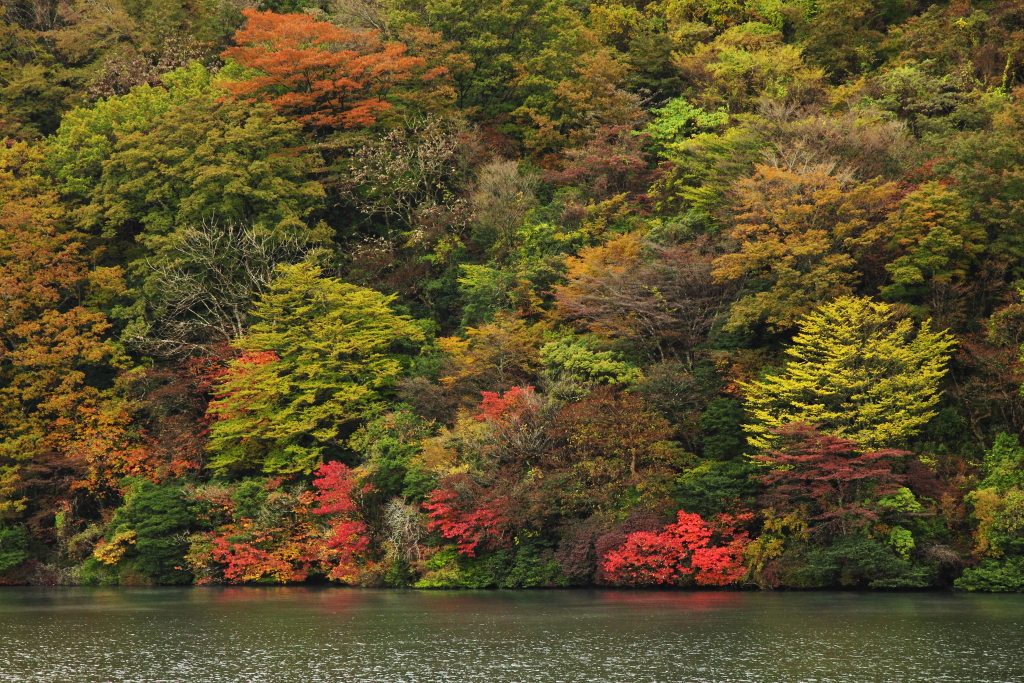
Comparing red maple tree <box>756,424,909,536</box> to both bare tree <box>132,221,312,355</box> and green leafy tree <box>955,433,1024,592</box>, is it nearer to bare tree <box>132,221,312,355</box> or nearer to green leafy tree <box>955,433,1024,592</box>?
green leafy tree <box>955,433,1024,592</box>

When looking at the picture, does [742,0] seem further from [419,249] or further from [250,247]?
[250,247]

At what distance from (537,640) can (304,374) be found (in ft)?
64.8

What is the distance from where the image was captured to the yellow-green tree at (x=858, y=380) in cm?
3016

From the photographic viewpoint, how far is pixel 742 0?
52250mm

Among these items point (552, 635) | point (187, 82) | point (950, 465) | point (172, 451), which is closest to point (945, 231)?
point (950, 465)

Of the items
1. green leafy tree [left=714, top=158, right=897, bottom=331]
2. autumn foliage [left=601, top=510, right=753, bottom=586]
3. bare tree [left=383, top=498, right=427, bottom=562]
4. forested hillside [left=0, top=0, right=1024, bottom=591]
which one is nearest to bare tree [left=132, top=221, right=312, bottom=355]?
forested hillside [left=0, top=0, right=1024, bottom=591]

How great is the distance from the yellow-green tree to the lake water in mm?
4893

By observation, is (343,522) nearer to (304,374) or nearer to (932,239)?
(304,374)

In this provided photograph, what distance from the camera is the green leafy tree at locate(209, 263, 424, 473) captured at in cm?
3931

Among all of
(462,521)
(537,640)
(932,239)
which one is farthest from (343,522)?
(932,239)

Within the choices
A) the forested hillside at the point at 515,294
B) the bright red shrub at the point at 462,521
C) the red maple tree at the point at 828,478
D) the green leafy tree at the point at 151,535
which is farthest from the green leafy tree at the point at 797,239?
the green leafy tree at the point at 151,535

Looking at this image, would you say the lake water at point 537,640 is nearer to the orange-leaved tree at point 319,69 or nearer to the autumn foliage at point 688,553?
the autumn foliage at point 688,553

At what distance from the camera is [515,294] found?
130 feet

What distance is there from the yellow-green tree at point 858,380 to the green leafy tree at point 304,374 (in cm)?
1519
